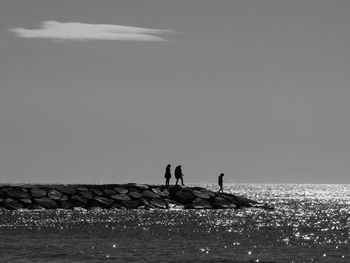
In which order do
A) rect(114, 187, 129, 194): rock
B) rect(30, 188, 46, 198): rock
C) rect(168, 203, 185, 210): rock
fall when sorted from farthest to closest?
rect(114, 187, 129, 194): rock
rect(168, 203, 185, 210): rock
rect(30, 188, 46, 198): rock

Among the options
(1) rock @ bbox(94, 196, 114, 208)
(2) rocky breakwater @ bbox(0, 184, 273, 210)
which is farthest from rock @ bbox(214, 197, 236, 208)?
(1) rock @ bbox(94, 196, 114, 208)

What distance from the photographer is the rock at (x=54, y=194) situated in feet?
201

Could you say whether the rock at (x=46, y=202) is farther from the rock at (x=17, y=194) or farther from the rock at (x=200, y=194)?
the rock at (x=200, y=194)

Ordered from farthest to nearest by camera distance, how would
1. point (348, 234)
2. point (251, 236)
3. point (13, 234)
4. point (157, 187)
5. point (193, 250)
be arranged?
point (157, 187) < point (348, 234) < point (251, 236) < point (13, 234) < point (193, 250)

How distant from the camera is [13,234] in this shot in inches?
1681

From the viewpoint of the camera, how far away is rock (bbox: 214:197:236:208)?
6721 centimetres

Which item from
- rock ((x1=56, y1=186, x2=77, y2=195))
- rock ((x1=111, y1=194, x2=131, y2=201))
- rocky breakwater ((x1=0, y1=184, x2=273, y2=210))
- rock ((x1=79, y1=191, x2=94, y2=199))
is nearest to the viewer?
rocky breakwater ((x1=0, y1=184, x2=273, y2=210))

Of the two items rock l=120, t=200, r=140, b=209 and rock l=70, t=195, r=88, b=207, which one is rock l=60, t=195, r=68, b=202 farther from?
rock l=120, t=200, r=140, b=209

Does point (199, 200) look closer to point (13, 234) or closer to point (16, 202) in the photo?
point (16, 202)

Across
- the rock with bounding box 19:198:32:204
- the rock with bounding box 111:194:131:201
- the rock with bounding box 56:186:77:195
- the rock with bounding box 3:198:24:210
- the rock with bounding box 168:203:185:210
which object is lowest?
the rock with bounding box 3:198:24:210

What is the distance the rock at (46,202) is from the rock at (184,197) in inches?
366

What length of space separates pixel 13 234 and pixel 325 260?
15603 millimetres

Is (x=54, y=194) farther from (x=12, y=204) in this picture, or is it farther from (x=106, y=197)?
(x=106, y=197)

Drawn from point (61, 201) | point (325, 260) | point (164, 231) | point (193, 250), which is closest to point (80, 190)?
point (61, 201)
